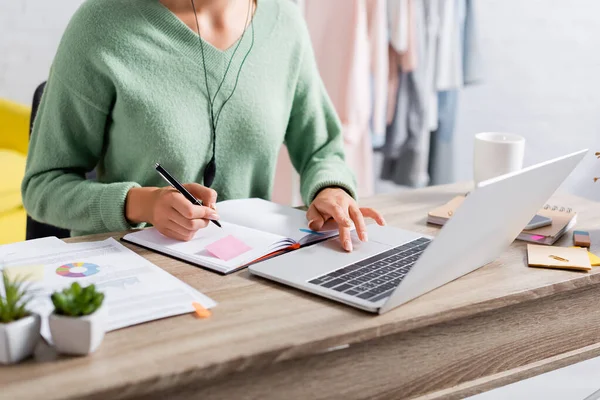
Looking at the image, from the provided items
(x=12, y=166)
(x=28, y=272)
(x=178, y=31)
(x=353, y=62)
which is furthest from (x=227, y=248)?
(x=12, y=166)

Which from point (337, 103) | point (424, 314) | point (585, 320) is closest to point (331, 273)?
point (424, 314)

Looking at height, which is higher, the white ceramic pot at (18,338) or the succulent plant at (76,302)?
the succulent plant at (76,302)

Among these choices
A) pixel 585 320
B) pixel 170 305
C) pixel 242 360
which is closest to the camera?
pixel 242 360

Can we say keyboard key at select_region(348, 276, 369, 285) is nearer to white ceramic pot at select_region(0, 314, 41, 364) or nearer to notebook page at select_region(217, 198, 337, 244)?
notebook page at select_region(217, 198, 337, 244)

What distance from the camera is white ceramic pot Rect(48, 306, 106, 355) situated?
78 cm

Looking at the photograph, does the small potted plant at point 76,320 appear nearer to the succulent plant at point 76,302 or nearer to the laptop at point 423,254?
the succulent plant at point 76,302

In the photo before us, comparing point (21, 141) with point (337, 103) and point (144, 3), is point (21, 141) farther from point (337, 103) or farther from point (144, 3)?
point (144, 3)

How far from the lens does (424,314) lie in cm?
94

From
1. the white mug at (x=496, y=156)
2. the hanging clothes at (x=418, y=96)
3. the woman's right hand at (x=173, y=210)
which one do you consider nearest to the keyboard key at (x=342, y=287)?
the woman's right hand at (x=173, y=210)

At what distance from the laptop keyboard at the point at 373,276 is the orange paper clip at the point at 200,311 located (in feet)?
0.56

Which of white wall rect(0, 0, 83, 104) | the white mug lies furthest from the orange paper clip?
white wall rect(0, 0, 83, 104)

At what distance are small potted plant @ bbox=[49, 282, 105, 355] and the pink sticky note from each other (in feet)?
1.11

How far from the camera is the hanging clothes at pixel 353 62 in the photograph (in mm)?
2738

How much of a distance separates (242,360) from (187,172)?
0.71 meters
